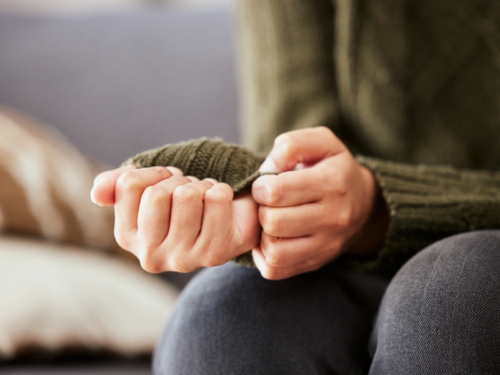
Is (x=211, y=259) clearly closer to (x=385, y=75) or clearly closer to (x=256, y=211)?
(x=256, y=211)

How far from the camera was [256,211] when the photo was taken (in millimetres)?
312

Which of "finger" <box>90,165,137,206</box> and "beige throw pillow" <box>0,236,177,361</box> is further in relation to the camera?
"beige throw pillow" <box>0,236,177,361</box>

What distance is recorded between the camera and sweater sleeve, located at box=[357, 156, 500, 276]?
385mm

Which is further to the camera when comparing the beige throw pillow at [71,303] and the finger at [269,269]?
the beige throw pillow at [71,303]

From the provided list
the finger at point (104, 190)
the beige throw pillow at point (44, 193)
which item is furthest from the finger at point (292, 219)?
the beige throw pillow at point (44, 193)

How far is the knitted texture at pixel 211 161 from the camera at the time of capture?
312mm

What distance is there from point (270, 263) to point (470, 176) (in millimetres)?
271

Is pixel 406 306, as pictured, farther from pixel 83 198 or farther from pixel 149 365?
pixel 83 198

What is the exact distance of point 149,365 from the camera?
0.56 metres

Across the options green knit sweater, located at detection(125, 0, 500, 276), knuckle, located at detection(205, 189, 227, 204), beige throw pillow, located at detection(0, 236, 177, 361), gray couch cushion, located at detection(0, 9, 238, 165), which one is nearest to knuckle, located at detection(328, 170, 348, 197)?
knuckle, located at detection(205, 189, 227, 204)

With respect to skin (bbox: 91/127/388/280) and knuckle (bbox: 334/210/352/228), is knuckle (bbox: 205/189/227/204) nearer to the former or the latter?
skin (bbox: 91/127/388/280)

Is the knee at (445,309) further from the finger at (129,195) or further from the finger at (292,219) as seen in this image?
the finger at (129,195)

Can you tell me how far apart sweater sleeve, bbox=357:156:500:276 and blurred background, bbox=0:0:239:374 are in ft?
1.12

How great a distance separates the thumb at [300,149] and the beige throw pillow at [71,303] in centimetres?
33
